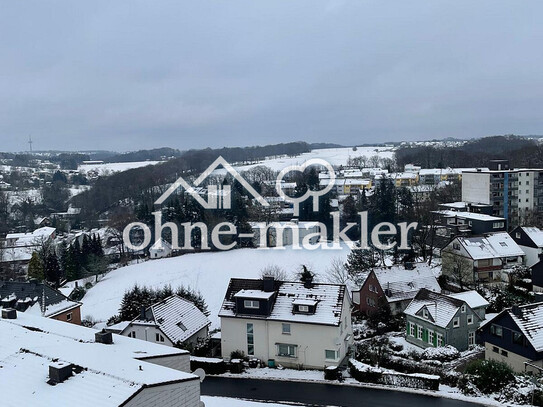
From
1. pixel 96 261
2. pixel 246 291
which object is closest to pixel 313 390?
pixel 246 291

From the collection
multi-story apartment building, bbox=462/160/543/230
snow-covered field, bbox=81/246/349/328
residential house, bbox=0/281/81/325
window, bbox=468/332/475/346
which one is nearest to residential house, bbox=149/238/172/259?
snow-covered field, bbox=81/246/349/328

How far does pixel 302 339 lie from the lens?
18.5 m

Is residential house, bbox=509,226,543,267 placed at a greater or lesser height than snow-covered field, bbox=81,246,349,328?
greater

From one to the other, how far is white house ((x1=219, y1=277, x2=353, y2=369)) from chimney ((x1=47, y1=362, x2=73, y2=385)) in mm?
10511

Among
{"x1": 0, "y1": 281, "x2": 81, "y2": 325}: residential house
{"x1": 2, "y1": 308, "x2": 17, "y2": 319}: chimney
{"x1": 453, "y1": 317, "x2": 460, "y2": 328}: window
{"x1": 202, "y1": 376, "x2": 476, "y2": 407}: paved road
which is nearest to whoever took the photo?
{"x1": 202, "y1": 376, "x2": 476, "y2": 407}: paved road

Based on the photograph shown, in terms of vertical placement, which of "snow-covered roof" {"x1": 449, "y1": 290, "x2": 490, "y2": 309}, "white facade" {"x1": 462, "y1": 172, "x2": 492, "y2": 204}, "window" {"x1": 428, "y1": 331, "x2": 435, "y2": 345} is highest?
"white facade" {"x1": 462, "y1": 172, "x2": 492, "y2": 204}

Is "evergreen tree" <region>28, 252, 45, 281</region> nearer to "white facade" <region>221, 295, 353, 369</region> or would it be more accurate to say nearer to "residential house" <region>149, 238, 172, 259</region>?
"residential house" <region>149, 238, 172, 259</region>

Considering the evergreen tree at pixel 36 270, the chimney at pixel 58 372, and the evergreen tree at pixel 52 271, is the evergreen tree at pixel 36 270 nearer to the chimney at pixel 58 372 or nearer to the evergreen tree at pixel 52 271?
the evergreen tree at pixel 52 271

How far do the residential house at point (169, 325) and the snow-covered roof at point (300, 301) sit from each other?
6.30 feet

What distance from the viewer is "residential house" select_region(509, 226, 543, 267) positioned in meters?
32.4

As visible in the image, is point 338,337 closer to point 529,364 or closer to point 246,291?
point 246,291

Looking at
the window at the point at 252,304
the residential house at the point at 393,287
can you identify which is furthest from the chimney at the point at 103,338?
the residential house at the point at 393,287

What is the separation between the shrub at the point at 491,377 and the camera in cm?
1479

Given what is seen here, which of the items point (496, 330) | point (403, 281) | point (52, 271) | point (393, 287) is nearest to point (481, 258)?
point (403, 281)
